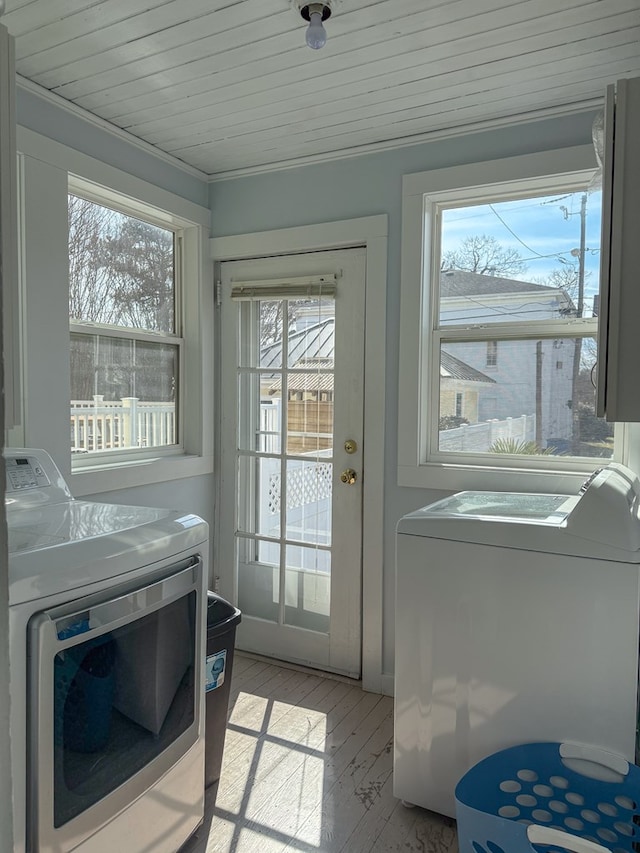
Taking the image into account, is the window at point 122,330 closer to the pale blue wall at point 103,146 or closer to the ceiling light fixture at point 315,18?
the pale blue wall at point 103,146

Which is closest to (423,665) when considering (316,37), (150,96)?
(316,37)

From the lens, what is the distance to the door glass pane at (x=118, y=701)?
1.31 meters

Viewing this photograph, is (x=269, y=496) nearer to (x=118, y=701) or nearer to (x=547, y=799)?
(x=118, y=701)

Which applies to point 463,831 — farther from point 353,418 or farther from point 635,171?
point 353,418

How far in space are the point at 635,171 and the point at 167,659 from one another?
153 cm

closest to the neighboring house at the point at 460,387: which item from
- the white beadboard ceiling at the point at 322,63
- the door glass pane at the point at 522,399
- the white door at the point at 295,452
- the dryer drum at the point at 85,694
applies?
the door glass pane at the point at 522,399

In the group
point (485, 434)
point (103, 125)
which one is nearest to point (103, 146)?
point (103, 125)

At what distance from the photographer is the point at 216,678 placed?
2.01 m

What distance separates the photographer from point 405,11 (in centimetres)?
175

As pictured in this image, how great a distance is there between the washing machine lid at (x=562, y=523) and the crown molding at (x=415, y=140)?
54.0 inches

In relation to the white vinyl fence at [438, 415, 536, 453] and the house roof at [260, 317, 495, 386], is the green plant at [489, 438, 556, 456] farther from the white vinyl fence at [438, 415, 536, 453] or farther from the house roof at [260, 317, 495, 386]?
the house roof at [260, 317, 495, 386]

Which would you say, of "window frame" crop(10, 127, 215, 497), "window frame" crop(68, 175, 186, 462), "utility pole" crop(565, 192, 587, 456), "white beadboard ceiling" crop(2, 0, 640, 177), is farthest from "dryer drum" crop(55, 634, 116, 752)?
"utility pole" crop(565, 192, 587, 456)

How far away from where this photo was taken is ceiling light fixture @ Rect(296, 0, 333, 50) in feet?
5.44

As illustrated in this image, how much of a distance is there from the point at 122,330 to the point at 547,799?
232cm
